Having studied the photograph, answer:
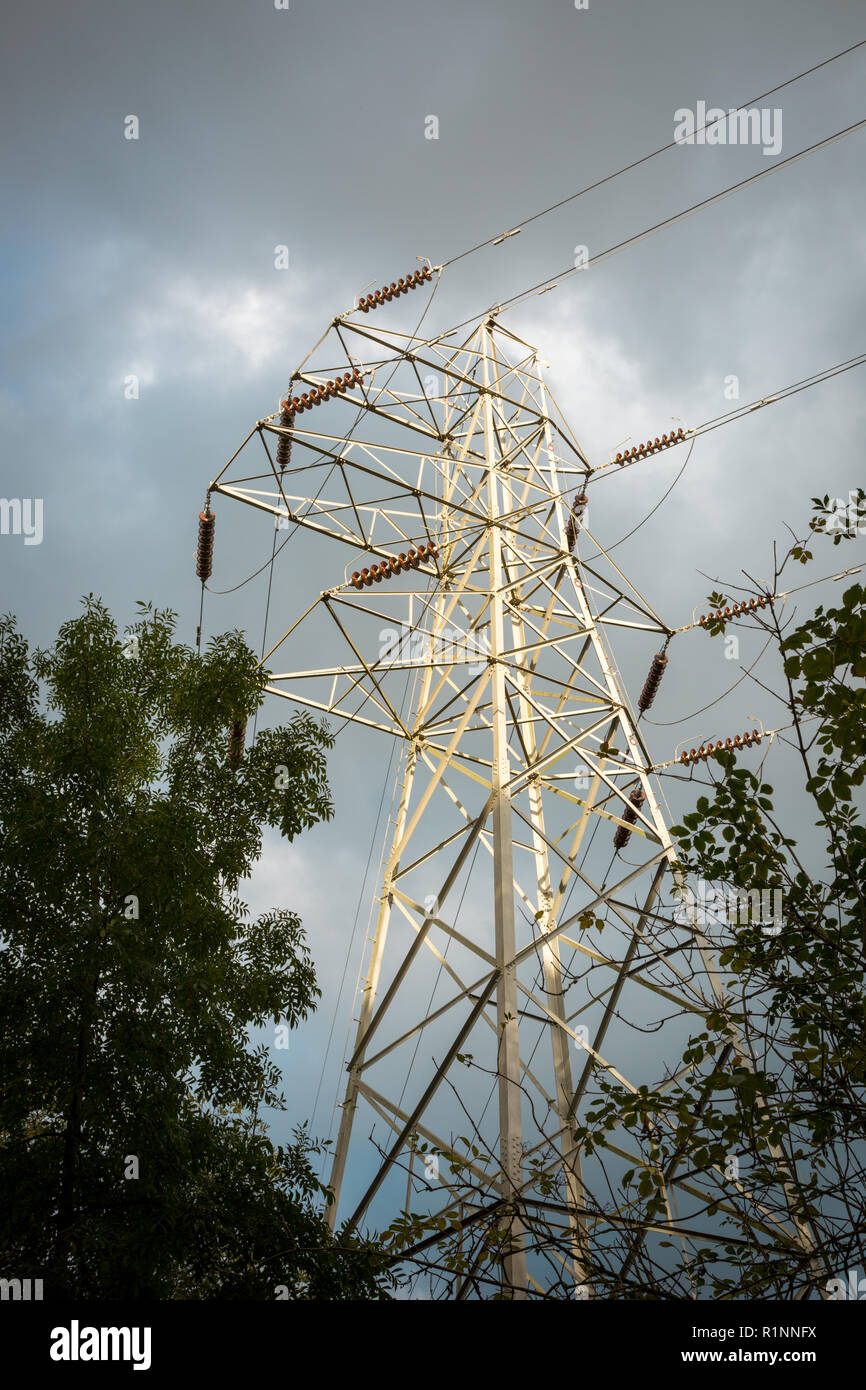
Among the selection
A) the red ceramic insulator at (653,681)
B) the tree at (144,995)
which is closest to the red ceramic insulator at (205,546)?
the tree at (144,995)

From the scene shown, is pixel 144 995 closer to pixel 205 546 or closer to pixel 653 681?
pixel 205 546

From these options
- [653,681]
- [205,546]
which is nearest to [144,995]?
[205,546]

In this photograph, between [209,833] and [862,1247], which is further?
[209,833]

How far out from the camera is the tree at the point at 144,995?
7.21 metres

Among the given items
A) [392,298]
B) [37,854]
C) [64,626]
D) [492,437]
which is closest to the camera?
[37,854]

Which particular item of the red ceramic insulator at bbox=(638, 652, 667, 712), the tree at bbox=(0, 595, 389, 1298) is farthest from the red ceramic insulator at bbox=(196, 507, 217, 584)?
the red ceramic insulator at bbox=(638, 652, 667, 712)

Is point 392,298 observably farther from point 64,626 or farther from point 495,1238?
point 495,1238

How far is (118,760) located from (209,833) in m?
1.04

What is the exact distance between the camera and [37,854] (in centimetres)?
795

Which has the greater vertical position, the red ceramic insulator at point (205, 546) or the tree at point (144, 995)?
the red ceramic insulator at point (205, 546)

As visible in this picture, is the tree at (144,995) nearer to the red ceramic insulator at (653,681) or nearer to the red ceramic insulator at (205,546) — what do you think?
the red ceramic insulator at (205,546)

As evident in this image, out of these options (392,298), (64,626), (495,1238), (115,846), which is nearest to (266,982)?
(115,846)
